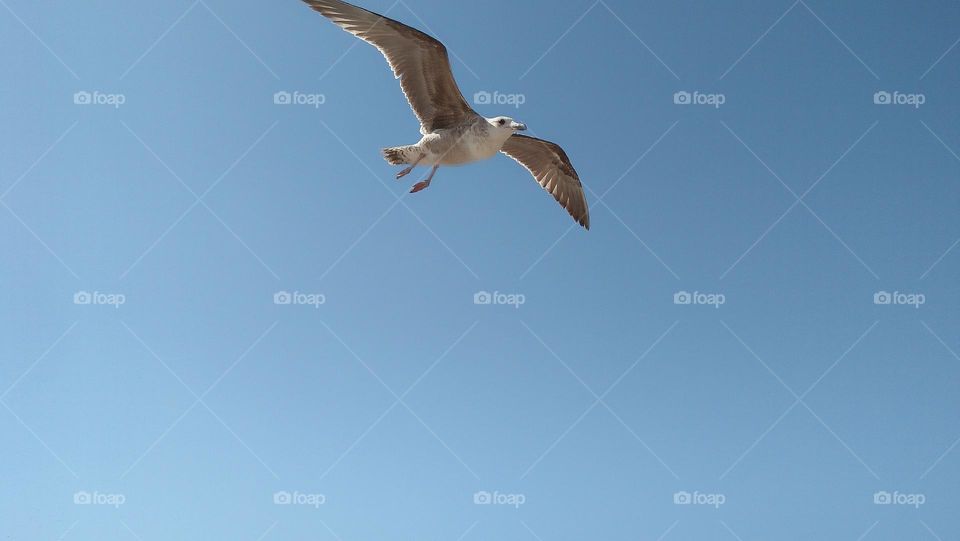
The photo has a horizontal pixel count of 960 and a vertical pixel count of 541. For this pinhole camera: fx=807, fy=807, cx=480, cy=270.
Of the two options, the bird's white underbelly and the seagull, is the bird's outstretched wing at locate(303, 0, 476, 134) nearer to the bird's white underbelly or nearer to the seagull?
the seagull

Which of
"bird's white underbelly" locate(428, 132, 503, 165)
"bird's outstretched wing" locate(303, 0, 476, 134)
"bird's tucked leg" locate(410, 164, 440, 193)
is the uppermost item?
"bird's outstretched wing" locate(303, 0, 476, 134)

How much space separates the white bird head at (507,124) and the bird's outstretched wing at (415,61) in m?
0.27

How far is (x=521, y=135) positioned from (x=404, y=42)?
2024 mm

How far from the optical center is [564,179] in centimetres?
794

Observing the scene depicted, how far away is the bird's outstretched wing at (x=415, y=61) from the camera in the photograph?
5.51 meters

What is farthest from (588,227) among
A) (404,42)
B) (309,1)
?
(309,1)

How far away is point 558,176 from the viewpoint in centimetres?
794

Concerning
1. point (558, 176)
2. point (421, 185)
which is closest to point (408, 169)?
point (421, 185)

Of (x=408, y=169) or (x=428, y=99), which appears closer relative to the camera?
(x=408, y=169)

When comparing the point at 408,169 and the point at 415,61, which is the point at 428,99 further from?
the point at 408,169

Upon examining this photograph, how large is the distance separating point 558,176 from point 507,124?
2.25 metres

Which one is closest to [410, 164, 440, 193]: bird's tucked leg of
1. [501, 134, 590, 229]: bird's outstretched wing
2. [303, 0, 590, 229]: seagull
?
[303, 0, 590, 229]: seagull

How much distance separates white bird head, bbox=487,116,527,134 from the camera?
5.76 metres

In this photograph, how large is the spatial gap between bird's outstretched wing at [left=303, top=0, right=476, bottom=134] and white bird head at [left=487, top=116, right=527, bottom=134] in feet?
0.88
